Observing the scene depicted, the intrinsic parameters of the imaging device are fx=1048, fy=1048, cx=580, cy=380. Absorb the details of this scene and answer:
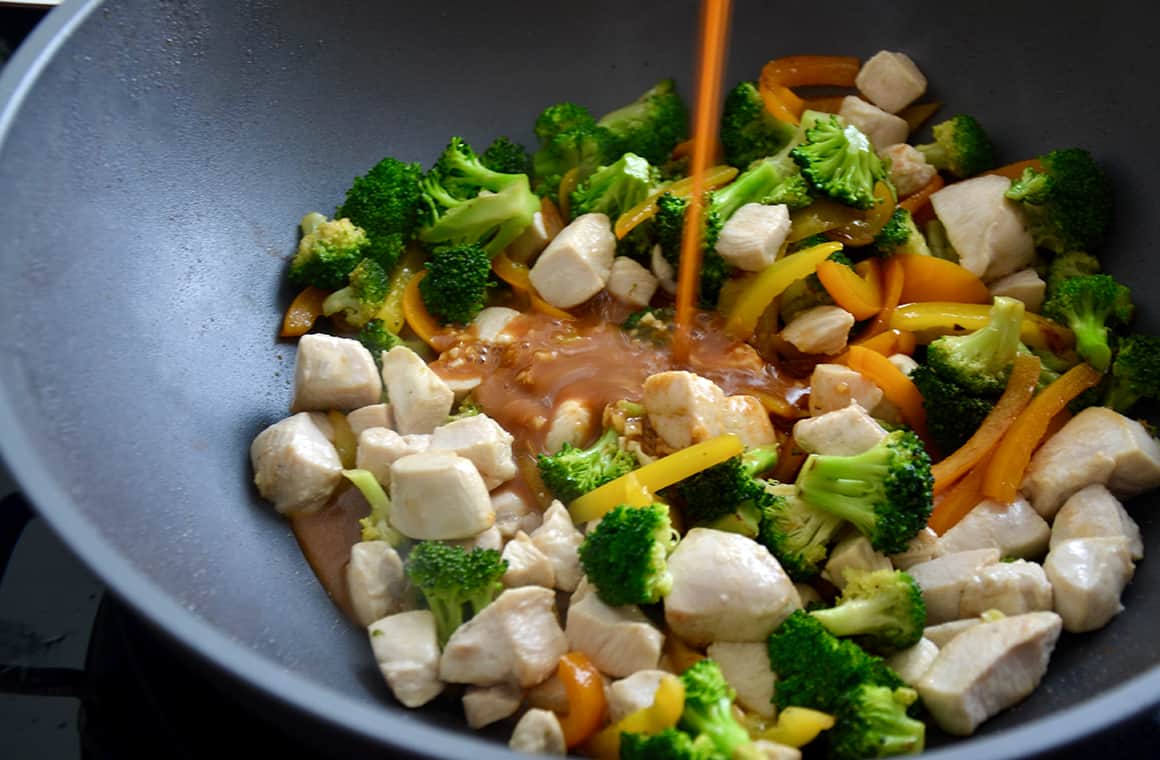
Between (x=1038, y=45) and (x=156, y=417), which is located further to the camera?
(x=1038, y=45)

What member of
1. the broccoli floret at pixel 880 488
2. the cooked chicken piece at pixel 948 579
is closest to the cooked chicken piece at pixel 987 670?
the cooked chicken piece at pixel 948 579

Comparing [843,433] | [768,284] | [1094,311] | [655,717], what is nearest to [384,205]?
[768,284]

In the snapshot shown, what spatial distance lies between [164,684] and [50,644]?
0.27 m

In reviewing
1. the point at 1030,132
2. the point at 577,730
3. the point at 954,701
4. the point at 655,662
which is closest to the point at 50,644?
the point at 577,730

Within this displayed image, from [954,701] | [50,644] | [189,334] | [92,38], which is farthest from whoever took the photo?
[189,334]

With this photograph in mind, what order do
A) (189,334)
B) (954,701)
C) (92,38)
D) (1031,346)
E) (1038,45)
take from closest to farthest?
(954,701) < (92,38) < (189,334) < (1031,346) < (1038,45)

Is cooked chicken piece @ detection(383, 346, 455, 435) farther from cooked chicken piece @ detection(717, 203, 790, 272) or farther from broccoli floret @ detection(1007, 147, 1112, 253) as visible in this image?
broccoli floret @ detection(1007, 147, 1112, 253)

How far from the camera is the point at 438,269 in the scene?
262 cm

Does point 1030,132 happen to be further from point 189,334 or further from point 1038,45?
point 189,334

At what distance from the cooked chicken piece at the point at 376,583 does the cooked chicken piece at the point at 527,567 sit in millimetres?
219

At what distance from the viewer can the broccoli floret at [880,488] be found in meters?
2.08

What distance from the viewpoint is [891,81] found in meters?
2.87

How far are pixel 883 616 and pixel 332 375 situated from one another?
129 centimetres

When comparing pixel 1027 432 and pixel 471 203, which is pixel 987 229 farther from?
pixel 471 203
